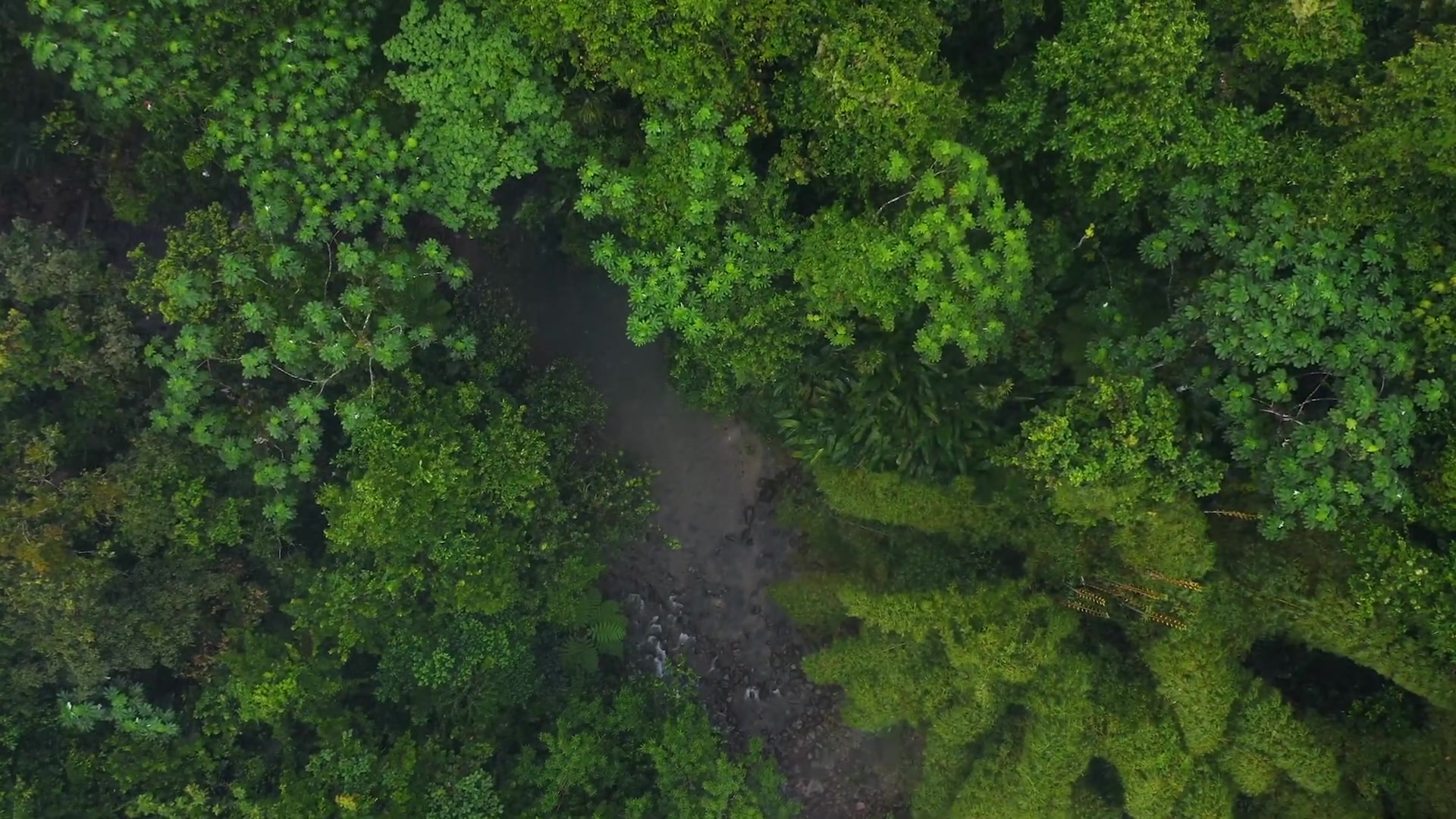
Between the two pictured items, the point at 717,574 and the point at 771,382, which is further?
the point at 717,574

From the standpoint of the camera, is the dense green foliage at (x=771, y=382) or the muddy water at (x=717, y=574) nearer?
the dense green foliage at (x=771, y=382)

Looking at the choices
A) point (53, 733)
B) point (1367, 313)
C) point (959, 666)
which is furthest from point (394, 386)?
point (1367, 313)

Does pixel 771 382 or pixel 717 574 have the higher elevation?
pixel 771 382

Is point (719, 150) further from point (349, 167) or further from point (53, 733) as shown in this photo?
point (53, 733)

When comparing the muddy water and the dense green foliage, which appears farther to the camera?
the muddy water
